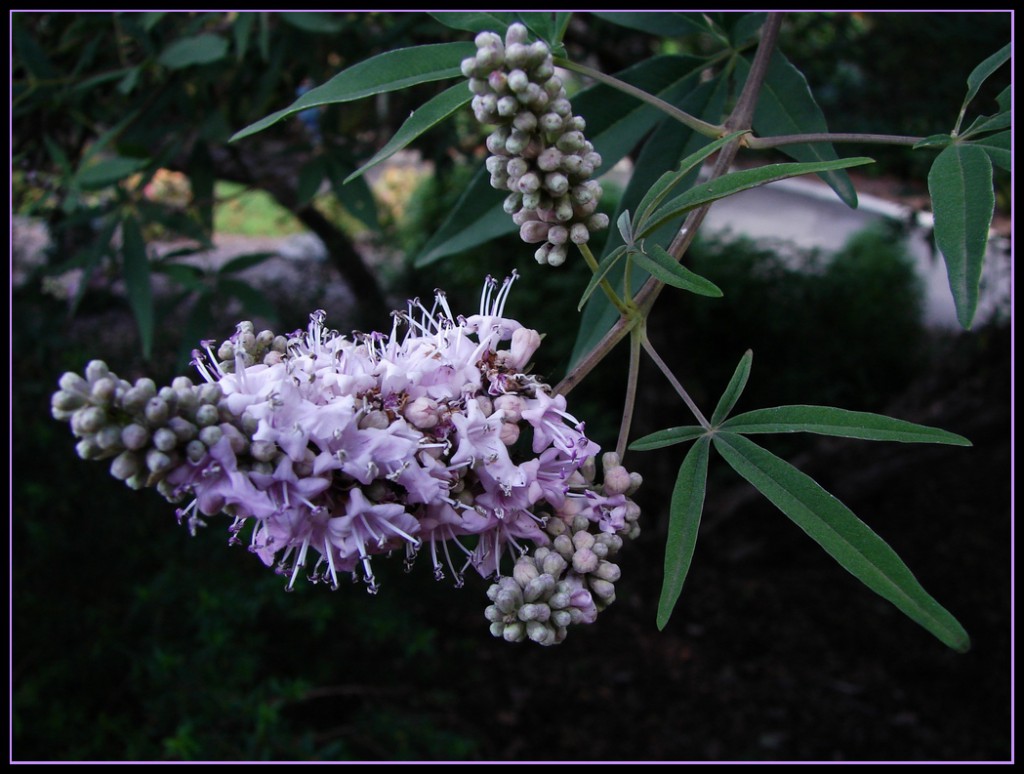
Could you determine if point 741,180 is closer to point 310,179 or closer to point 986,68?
point 986,68

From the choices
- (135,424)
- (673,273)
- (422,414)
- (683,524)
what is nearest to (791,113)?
(673,273)

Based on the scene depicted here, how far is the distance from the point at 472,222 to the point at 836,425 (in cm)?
87

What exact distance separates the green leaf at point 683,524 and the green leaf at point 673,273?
0.83 feet

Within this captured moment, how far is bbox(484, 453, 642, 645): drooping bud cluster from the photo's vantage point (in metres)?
1.07

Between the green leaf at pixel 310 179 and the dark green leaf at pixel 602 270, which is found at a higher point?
the green leaf at pixel 310 179

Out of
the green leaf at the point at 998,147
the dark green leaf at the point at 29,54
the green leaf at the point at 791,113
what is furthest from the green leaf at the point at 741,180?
the dark green leaf at the point at 29,54

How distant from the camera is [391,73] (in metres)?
1.38

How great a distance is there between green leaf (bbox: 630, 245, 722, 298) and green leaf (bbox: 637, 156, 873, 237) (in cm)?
4

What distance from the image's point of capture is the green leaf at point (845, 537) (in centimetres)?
100

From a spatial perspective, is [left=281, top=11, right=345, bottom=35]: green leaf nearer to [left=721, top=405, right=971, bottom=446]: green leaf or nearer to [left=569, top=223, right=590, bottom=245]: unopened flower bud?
[left=569, top=223, right=590, bottom=245]: unopened flower bud

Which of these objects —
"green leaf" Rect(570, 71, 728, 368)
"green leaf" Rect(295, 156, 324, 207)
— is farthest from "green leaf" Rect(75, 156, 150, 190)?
"green leaf" Rect(570, 71, 728, 368)

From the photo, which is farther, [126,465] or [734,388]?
[734,388]

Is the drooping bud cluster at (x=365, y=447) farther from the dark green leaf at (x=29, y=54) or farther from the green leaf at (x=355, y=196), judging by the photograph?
the dark green leaf at (x=29, y=54)

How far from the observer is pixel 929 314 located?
7148 mm
